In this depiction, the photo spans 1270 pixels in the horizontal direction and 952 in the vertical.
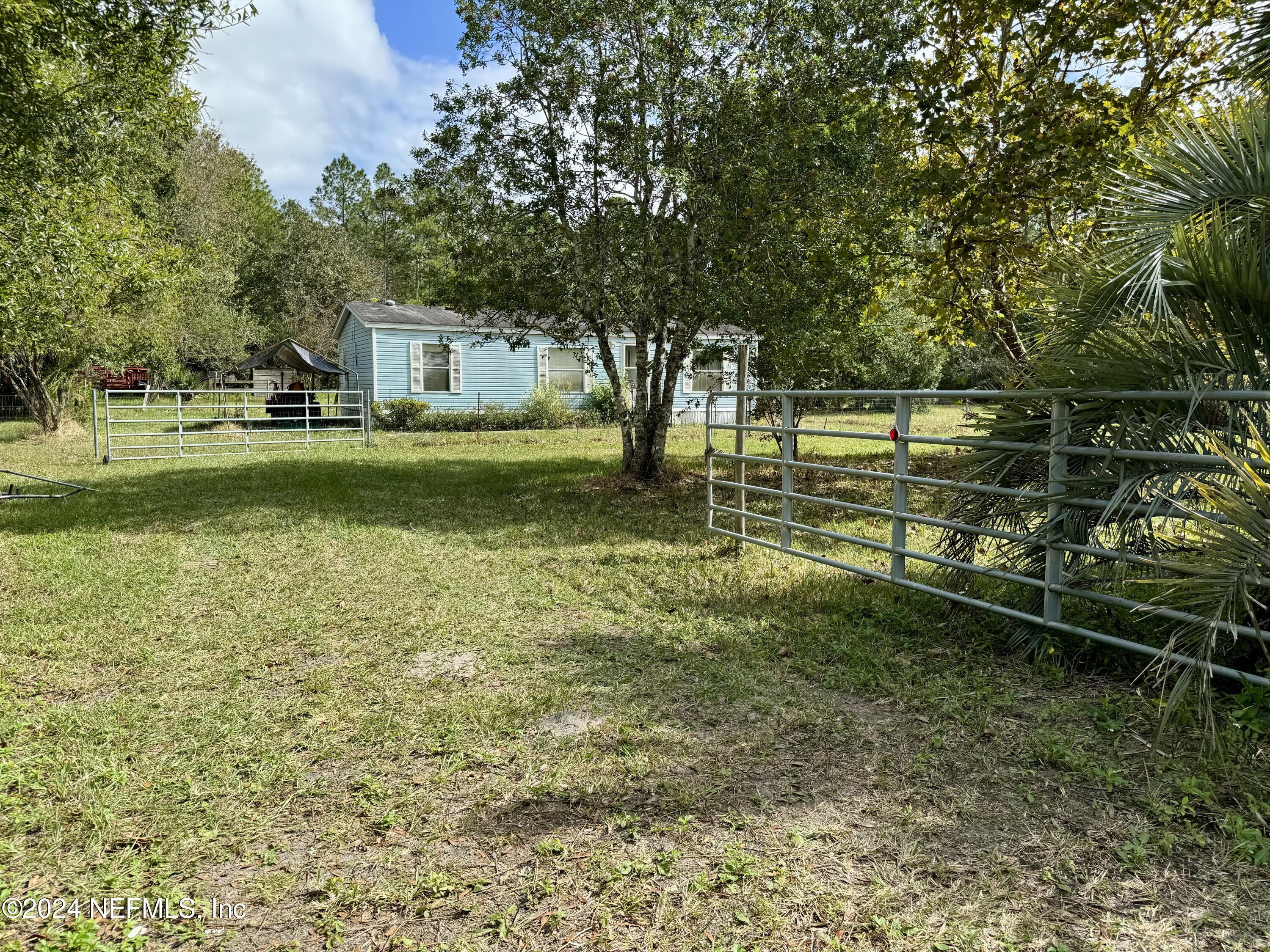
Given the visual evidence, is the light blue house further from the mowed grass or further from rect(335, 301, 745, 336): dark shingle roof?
the mowed grass

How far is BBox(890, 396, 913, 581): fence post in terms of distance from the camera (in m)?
4.70

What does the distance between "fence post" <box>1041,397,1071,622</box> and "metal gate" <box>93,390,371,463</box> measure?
1253 centimetres

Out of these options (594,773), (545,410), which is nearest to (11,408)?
(545,410)

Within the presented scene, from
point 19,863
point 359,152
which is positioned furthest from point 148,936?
point 359,152

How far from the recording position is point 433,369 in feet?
69.8

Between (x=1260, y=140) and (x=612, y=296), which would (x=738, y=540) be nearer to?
(x=612, y=296)

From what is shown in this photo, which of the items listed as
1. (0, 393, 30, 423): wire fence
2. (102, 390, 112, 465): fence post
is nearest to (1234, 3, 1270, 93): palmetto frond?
(102, 390, 112, 465): fence post

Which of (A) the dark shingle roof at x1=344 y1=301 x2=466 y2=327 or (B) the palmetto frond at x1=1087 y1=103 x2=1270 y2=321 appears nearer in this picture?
(B) the palmetto frond at x1=1087 y1=103 x2=1270 y2=321

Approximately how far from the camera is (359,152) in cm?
4591

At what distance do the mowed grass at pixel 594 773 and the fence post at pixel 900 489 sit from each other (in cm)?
33

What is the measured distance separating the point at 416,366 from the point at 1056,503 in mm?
19235

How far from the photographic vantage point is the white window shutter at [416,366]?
2083 centimetres

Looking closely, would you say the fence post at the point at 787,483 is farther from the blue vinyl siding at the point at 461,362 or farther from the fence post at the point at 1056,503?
the blue vinyl siding at the point at 461,362

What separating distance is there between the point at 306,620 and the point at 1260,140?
5.81 m
